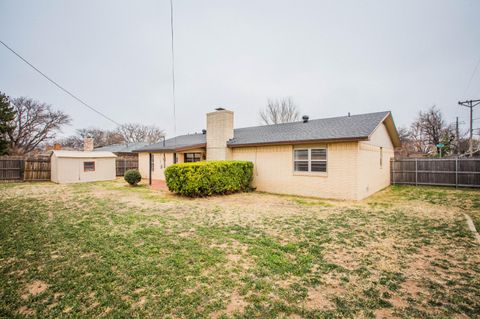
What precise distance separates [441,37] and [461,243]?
2018 centimetres

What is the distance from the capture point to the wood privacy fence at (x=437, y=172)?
1257 centimetres

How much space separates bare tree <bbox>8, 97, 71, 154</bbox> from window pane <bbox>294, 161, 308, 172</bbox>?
36962 millimetres

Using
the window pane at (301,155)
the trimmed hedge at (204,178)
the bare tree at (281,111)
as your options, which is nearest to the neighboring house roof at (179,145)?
the trimmed hedge at (204,178)

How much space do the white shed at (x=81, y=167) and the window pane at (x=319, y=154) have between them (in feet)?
57.8

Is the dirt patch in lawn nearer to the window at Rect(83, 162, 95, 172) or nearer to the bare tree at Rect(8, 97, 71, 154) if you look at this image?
the window at Rect(83, 162, 95, 172)

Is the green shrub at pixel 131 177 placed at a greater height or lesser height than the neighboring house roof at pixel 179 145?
lesser

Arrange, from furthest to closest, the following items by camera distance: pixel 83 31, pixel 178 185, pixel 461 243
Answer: pixel 83 31, pixel 178 185, pixel 461 243

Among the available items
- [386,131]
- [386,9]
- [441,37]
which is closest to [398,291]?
[386,131]

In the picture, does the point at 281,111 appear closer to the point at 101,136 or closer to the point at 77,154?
the point at 77,154

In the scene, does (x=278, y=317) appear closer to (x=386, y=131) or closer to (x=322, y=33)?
(x=386, y=131)

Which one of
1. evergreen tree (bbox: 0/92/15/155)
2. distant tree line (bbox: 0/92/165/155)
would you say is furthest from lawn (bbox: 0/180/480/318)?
distant tree line (bbox: 0/92/165/155)

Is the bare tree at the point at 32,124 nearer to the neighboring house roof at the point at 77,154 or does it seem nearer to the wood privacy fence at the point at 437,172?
the neighboring house roof at the point at 77,154

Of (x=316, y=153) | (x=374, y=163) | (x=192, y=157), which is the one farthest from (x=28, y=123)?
(x=374, y=163)

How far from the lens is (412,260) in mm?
3836
